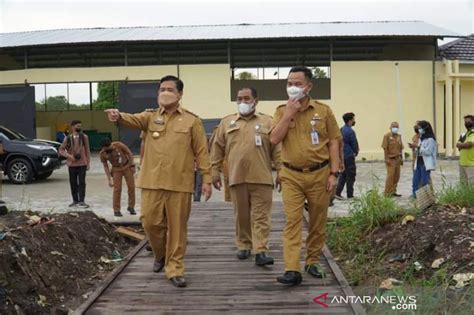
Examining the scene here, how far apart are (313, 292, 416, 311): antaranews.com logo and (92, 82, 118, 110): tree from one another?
1076 inches

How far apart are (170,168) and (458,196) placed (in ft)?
12.0

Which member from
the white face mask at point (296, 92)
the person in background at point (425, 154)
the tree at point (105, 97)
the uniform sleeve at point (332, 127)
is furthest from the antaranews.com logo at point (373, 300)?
the tree at point (105, 97)

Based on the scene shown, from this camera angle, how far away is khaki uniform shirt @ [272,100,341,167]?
4.67m

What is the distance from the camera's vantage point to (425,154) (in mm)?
10016

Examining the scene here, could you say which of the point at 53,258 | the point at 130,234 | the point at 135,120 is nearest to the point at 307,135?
the point at 135,120

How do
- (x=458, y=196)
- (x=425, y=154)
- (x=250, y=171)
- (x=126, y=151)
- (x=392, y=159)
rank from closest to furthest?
(x=250, y=171) < (x=458, y=196) < (x=126, y=151) < (x=425, y=154) < (x=392, y=159)

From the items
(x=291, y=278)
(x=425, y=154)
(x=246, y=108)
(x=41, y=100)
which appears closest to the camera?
(x=291, y=278)

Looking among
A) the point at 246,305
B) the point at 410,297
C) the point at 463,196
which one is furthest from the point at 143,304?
the point at 463,196

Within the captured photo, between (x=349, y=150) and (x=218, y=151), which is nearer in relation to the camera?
(x=218, y=151)

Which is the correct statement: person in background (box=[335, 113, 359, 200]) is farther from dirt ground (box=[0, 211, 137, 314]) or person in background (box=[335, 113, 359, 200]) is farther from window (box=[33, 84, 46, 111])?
window (box=[33, 84, 46, 111])

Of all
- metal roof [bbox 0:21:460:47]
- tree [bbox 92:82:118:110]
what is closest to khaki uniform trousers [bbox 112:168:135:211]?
metal roof [bbox 0:21:460:47]

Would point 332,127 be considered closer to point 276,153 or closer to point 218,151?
point 276,153

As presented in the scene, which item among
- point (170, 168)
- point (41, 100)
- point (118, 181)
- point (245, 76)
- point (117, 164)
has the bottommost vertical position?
point (118, 181)

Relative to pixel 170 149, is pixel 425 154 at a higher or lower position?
lower
